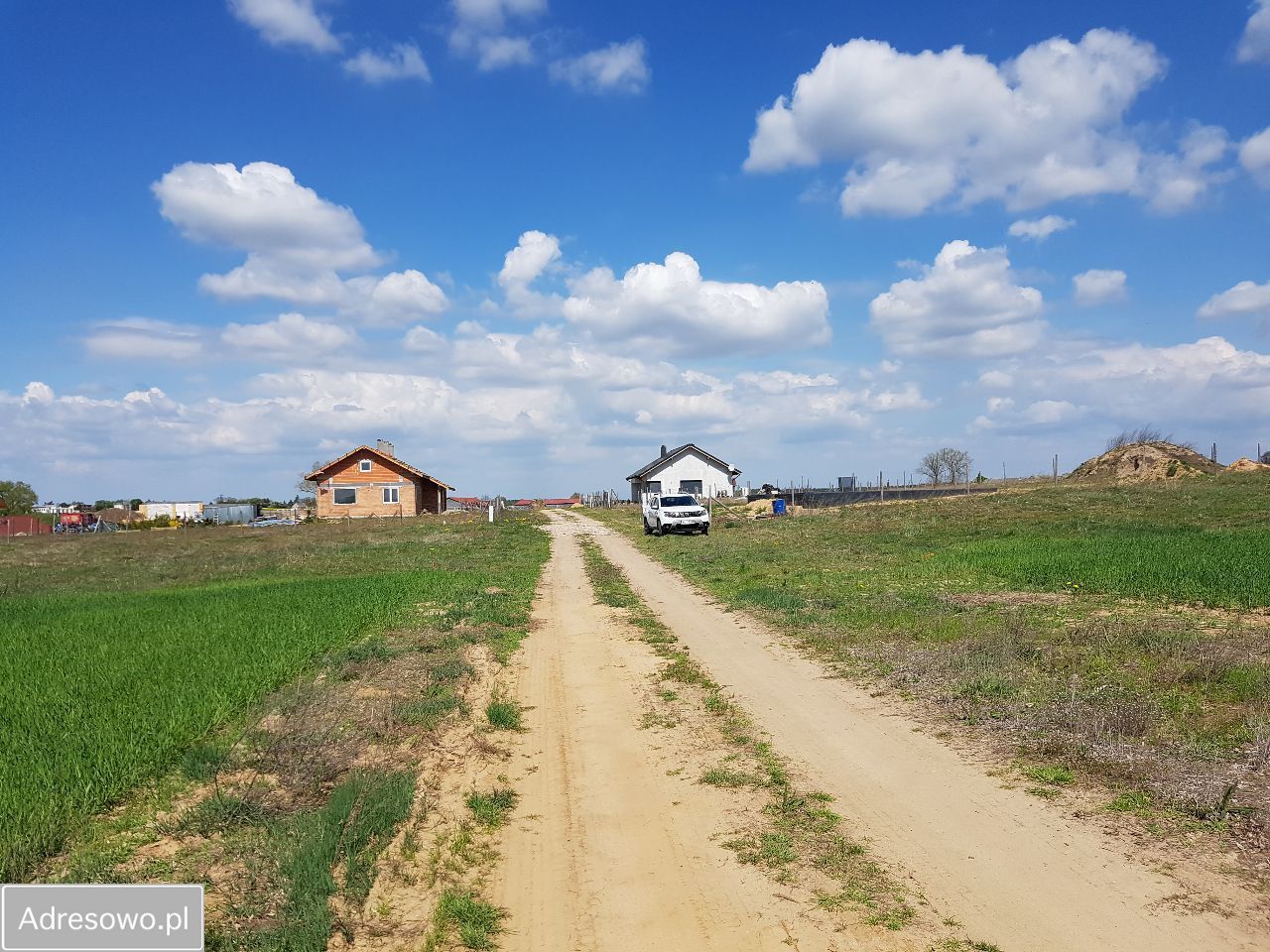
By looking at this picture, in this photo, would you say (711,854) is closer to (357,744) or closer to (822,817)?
(822,817)

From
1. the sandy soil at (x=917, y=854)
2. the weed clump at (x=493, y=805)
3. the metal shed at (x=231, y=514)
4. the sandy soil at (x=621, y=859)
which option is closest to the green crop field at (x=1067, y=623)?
the sandy soil at (x=917, y=854)

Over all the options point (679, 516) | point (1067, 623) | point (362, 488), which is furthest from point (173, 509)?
point (1067, 623)

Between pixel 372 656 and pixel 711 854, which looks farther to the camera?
pixel 372 656

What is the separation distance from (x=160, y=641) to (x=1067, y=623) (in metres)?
15.2

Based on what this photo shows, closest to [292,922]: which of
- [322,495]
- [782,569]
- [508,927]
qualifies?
[508,927]

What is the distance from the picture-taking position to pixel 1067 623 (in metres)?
14.0

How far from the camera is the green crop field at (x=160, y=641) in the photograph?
718 centimetres

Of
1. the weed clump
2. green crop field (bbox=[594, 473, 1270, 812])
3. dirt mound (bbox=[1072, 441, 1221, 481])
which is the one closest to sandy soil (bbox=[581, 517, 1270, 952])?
the weed clump

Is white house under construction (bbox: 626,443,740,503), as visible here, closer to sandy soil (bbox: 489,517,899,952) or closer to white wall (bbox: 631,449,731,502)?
white wall (bbox: 631,449,731,502)

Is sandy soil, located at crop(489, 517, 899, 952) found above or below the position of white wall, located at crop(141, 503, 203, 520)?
below

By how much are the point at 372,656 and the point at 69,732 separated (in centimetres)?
513

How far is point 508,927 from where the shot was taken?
5.12 m

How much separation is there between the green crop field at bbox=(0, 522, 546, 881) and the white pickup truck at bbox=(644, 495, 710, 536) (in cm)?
751

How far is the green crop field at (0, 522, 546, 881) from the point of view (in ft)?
23.6
